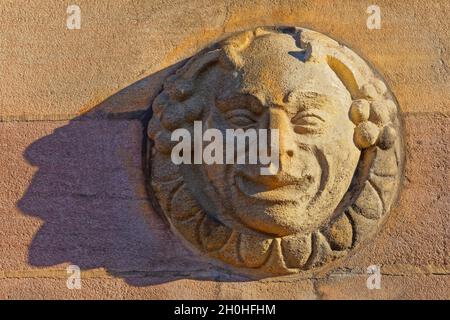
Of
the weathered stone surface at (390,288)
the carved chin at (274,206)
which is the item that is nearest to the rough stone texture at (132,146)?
the weathered stone surface at (390,288)

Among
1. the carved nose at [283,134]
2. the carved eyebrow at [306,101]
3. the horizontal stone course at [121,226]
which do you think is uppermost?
the carved eyebrow at [306,101]

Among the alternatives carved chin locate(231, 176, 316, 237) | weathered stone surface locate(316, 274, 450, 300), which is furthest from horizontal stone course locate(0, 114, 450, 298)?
carved chin locate(231, 176, 316, 237)

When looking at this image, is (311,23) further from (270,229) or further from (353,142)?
(270,229)

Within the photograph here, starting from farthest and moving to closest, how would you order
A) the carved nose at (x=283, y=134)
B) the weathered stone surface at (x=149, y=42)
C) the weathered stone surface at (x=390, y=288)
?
the weathered stone surface at (x=149, y=42), the weathered stone surface at (x=390, y=288), the carved nose at (x=283, y=134)

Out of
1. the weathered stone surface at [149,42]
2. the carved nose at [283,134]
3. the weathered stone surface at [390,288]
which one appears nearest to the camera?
the carved nose at [283,134]

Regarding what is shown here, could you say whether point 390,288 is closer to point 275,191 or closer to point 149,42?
point 275,191

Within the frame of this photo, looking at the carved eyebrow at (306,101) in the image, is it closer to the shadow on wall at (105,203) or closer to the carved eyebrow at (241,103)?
the carved eyebrow at (241,103)

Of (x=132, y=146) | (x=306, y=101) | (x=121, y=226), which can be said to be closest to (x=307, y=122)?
(x=306, y=101)

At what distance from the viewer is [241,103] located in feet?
11.4

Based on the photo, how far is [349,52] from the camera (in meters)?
3.69

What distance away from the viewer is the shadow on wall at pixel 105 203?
A: 3564 mm

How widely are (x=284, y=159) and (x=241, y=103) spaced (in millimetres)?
316

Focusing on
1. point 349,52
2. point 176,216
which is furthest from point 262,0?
point 176,216

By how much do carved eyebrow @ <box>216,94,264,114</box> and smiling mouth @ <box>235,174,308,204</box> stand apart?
0.97ft
